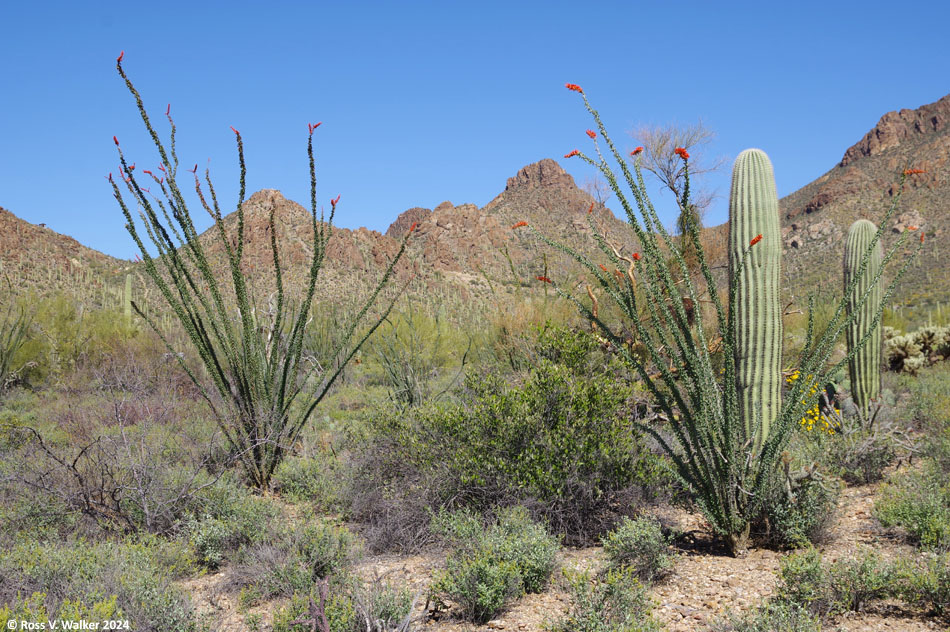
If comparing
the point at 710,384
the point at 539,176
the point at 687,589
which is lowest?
the point at 687,589

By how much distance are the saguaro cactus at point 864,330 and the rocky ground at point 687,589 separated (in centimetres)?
333

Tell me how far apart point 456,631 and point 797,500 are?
8.92 ft

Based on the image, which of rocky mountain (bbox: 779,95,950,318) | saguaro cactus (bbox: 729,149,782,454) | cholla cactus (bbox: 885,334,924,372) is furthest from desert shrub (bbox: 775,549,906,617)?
rocky mountain (bbox: 779,95,950,318)

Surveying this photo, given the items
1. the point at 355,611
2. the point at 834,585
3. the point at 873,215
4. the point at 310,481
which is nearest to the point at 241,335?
the point at 310,481

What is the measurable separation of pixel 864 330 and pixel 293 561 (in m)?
7.49

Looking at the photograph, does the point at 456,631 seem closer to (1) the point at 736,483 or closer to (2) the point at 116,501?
(1) the point at 736,483

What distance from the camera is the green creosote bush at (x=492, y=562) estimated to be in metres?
3.75

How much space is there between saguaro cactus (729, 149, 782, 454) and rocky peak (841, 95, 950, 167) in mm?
74252

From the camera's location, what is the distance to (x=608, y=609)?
11.2ft

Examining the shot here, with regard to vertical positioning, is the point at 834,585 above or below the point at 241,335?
below

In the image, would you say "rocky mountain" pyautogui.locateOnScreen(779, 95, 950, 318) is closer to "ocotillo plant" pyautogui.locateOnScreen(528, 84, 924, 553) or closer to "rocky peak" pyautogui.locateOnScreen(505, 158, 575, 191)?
"ocotillo plant" pyautogui.locateOnScreen(528, 84, 924, 553)

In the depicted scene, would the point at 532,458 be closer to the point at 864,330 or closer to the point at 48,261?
the point at 864,330

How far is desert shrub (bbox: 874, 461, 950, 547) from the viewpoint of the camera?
420 centimetres

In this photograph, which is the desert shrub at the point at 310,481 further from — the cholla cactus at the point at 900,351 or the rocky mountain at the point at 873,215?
the rocky mountain at the point at 873,215
